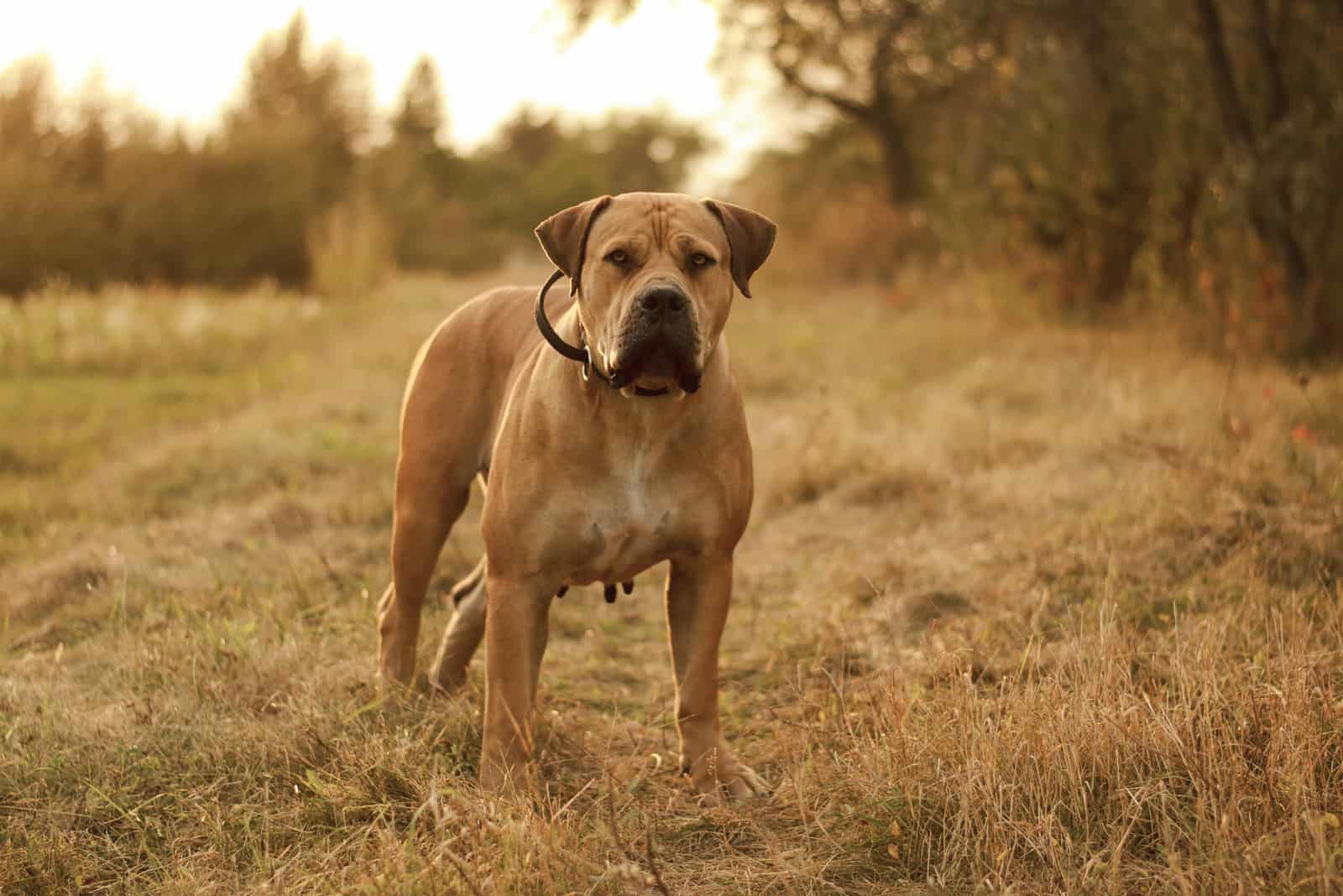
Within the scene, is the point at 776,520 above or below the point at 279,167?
below

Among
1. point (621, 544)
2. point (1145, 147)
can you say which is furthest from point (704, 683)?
point (1145, 147)

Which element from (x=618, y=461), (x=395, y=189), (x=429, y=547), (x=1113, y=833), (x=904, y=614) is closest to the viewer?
(x=1113, y=833)

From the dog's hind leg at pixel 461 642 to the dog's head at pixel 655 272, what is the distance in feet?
3.78

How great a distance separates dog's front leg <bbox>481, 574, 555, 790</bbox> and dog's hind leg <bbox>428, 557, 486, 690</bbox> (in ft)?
2.29

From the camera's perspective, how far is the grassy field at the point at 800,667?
2.87 metres

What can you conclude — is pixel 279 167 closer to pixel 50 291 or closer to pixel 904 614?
pixel 50 291

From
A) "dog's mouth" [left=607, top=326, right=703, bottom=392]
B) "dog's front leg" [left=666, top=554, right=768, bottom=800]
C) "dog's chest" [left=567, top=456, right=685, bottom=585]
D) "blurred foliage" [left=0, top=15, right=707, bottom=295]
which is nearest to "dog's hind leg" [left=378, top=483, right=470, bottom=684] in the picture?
"dog's chest" [left=567, top=456, right=685, bottom=585]

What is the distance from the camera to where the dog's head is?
10.8 ft

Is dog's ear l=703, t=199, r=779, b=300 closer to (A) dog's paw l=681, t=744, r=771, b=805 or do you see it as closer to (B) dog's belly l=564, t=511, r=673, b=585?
(B) dog's belly l=564, t=511, r=673, b=585

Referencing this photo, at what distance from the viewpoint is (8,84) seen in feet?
59.0

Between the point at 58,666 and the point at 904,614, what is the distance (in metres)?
3.03

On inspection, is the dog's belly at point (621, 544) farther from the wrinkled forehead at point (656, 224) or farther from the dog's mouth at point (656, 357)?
the wrinkled forehead at point (656, 224)

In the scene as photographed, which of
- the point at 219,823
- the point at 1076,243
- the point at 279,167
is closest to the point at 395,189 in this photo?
the point at 279,167

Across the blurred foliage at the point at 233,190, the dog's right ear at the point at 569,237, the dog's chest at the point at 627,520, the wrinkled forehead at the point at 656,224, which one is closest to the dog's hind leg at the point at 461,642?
the dog's chest at the point at 627,520
